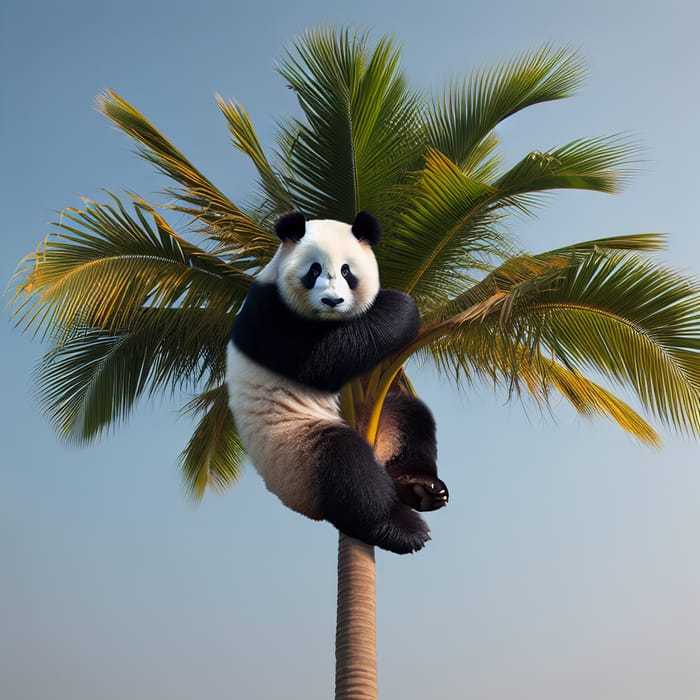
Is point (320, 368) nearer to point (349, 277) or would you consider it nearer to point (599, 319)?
point (349, 277)

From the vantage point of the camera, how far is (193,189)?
761cm

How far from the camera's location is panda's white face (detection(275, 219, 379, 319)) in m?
4.96

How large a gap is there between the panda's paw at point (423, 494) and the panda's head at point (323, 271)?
126cm

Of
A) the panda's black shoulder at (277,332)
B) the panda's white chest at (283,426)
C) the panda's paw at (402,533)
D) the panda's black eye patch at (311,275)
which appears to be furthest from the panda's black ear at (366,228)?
the panda's paw at (402,533)

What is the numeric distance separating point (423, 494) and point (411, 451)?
52cm

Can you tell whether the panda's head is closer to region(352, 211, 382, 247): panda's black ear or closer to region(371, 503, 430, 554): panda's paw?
region(352, 211, 382, 247): panda's black ear

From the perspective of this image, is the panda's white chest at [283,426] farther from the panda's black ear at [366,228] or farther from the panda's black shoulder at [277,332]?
the panda's black ear at [366,228]

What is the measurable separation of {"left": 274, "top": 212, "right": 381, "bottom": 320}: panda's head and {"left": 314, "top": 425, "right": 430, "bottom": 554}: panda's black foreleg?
0.77 metres

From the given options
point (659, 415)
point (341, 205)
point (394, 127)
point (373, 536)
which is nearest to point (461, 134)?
point (394, 127)

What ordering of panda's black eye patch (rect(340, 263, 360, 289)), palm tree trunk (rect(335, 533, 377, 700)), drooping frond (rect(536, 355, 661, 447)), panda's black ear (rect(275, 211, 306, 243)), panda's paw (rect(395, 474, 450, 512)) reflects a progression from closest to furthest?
panda's black eye patch (rect(340, 263, 360, 289)) → panda's black ear (rect(275, 211, 306, 243)) → panda's paw (rect(395, 474, 450, 512)) → palm tree trunk (rect(335, 533, 377, 700)) → drooping frond (rect(536, 355, 661, 447))

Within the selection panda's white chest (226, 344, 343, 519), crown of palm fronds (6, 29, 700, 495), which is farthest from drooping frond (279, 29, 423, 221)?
panda's white chest (226, 344, 343, 519)

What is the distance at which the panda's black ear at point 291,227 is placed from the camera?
5.25 m

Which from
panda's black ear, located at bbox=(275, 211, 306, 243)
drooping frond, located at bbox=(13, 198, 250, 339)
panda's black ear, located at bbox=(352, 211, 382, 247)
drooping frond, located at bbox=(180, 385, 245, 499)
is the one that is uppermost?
panda's black ear, located at bbox=(352, 211, 382, 247)

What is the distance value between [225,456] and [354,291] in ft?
17.1
